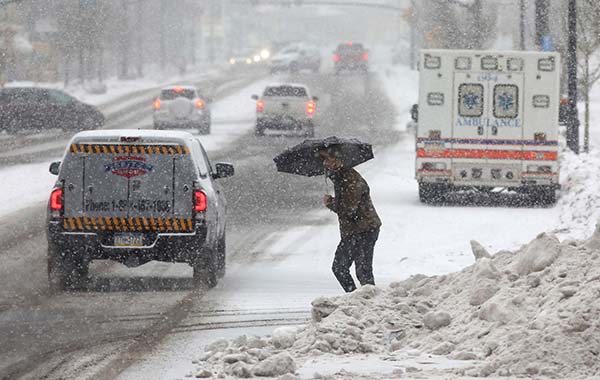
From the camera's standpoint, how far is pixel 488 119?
28453 mm

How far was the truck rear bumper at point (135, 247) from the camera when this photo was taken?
16547 mm

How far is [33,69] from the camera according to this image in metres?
85.2

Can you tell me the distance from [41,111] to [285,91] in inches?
339

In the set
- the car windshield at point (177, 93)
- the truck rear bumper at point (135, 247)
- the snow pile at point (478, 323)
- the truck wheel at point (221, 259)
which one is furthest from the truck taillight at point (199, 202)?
the car windshield at point (177, 93)

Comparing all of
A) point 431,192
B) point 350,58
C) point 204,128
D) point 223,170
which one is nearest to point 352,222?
point 223,170

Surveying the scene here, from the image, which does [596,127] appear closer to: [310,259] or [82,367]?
[310,259]

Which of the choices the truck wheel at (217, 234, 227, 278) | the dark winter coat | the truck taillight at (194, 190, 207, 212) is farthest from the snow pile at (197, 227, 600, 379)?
the truck wheel at (217, 234, 227, 278)

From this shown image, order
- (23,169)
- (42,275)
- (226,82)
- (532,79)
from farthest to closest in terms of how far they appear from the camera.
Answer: (226,82), (23,169), (532,79), (42,275)

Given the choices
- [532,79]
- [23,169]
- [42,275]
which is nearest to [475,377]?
[42,275]

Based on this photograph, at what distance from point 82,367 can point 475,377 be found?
123 inches

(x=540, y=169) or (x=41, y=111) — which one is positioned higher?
(x=540, y=169)

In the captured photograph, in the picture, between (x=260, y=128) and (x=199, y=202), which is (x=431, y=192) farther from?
(x=260, y=128)

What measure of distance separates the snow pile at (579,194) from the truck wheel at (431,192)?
7.49 feet

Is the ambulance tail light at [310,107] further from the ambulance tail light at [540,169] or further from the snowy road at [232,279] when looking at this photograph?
the ambulance tail light at [540,169]
